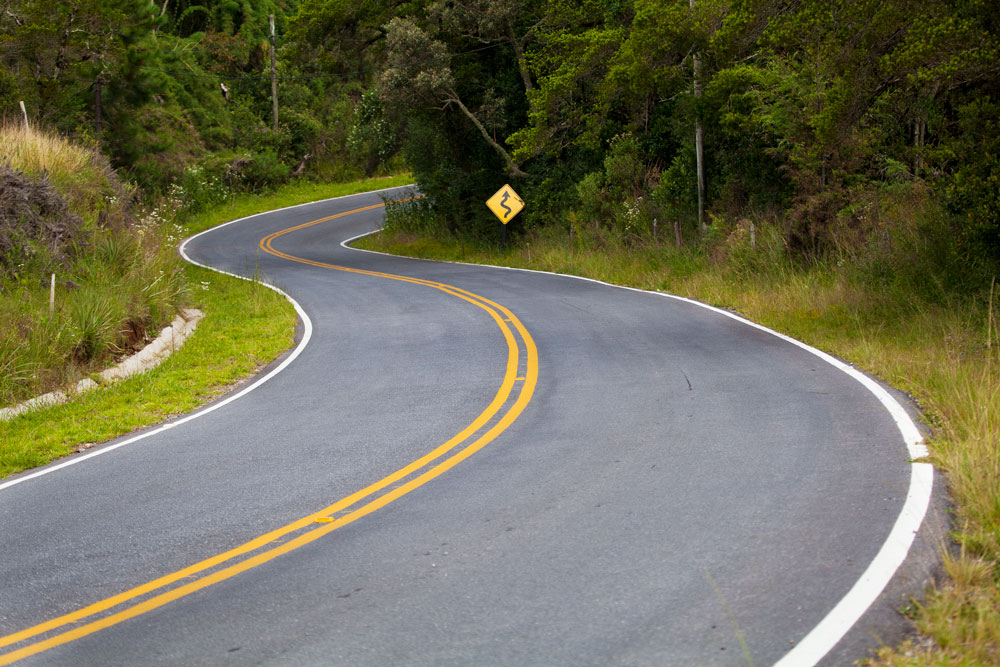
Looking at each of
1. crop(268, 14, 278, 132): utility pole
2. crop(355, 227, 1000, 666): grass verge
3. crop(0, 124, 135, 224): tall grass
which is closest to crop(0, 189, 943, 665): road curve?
crop(355, 227, 1000, 666): grass verge

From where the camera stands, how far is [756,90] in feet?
63.2

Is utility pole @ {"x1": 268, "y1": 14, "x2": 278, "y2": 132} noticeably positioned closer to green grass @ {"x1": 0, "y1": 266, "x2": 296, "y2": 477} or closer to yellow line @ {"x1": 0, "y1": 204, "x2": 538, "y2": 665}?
green grass @ {"x1": 0, "y1": 266, "x2": 296, "y2": 477}

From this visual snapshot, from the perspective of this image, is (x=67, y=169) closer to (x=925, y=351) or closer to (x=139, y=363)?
(x=139, y=363)

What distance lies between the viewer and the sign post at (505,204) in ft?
105

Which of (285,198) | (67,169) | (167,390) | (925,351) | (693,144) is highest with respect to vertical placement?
(67,169)

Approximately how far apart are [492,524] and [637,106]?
22.1 m

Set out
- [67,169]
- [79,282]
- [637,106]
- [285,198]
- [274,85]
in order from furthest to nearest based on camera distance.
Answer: [274,85] < [285,198] < [637,106] < [67,169] < [79,282]

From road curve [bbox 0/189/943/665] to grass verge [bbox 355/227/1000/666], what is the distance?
0.23 m

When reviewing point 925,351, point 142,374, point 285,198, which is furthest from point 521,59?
point 285,198

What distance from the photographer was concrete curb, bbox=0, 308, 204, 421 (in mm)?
10844

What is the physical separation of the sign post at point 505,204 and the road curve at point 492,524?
2071 cm

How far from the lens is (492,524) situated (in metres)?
6.02

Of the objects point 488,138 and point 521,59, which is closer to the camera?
point 521,59

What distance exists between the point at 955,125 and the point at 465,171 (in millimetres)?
22249
